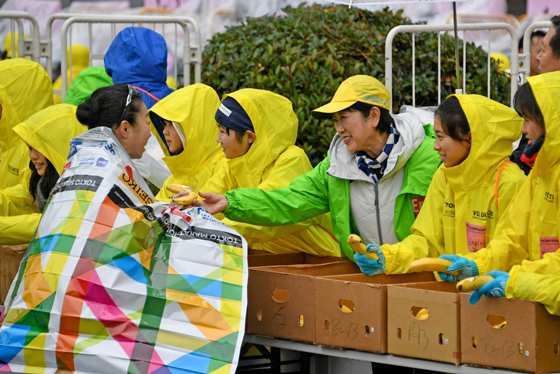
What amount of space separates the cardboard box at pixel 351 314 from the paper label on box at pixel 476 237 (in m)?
0.51

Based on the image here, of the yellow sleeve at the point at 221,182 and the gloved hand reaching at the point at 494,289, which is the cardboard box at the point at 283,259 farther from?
the gloved hand reaching at the point at 494,289

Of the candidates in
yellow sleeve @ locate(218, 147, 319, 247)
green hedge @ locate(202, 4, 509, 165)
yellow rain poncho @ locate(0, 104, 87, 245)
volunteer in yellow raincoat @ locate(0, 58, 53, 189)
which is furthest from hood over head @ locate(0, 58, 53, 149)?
yellow sleeve @ locate(218, 147, 319, 247)

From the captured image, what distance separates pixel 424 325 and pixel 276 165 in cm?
159

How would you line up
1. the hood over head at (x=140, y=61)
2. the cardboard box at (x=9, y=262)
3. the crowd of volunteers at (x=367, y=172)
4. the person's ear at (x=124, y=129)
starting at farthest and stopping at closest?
the hood over head at (x=140, y=61) < the cardboard box at (x=9, y=262) < the person's ear at (x=124, y=129) < the crowd of volunteers at (x=367, y=172)

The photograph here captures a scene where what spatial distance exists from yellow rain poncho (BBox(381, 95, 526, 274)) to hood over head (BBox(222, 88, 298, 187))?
106 centimetres

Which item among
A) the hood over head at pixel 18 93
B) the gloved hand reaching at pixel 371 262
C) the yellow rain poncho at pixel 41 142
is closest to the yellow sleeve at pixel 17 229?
the yellow rain poncho at pixel 41 142

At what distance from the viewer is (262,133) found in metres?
4.47

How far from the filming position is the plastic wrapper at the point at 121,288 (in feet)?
10.9

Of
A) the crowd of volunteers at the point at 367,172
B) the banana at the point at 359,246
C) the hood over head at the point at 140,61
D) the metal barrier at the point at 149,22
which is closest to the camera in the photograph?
the crowd of volunteers at the point at 367,172

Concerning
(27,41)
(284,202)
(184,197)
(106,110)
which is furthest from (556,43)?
(27,41)

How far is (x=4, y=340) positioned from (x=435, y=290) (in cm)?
174

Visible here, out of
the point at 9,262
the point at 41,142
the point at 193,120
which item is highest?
the point at 193,120

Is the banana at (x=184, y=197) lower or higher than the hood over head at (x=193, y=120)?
lower

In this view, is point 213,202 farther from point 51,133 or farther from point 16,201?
point 16,201
